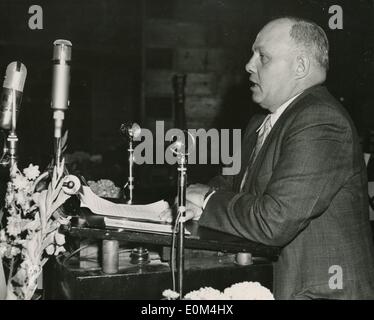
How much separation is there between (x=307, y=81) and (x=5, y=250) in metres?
1.41

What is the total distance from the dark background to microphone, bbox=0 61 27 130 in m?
5.71

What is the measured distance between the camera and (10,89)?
1733 millimetres

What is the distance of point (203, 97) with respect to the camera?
26.8ft

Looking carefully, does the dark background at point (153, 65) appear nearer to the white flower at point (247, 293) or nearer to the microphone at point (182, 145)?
the microphone at point (182, 145)

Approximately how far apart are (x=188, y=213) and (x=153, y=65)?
636cm

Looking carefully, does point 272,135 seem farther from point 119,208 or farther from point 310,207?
point 119,208

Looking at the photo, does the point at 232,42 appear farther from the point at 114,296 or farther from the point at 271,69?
the point at 114,296

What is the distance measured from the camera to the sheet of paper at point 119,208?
66.1 inches

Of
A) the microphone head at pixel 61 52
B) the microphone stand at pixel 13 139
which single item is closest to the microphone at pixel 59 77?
the microphone head at pixel 61 52

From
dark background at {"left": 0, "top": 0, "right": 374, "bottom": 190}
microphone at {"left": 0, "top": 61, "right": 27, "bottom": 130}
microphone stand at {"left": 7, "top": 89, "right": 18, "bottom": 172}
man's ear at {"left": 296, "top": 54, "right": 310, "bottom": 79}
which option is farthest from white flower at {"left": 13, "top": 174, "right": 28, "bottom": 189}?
dark background at {"left": 0, "top": 0, "right": 374, "bottom": 190}

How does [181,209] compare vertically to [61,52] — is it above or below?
below

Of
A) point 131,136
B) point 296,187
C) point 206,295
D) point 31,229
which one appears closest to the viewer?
point 206,295

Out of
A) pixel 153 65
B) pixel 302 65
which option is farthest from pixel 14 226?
pixel 153 65

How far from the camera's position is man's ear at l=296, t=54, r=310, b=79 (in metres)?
2.06
